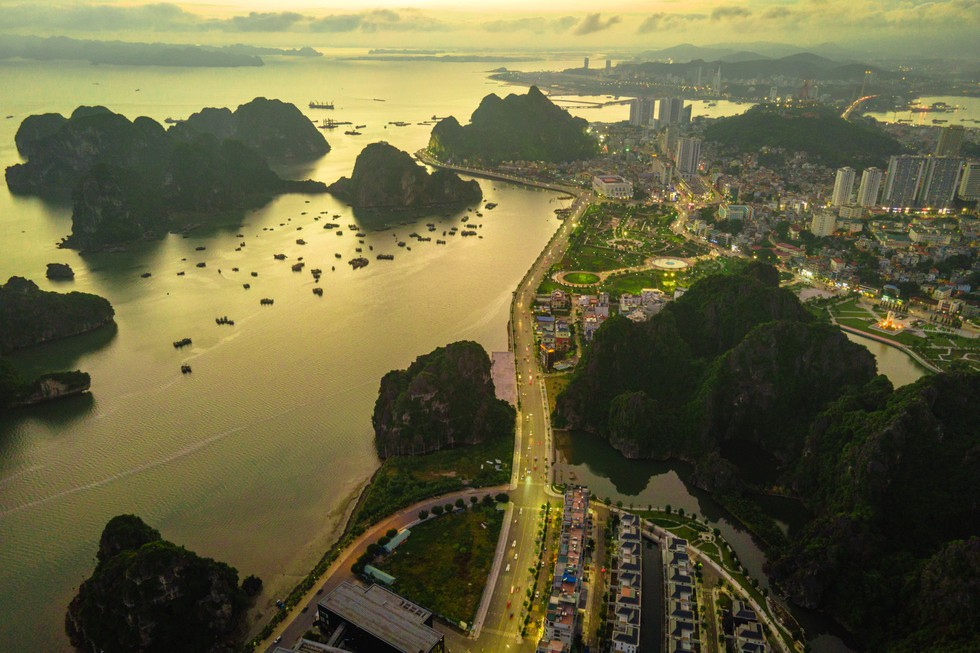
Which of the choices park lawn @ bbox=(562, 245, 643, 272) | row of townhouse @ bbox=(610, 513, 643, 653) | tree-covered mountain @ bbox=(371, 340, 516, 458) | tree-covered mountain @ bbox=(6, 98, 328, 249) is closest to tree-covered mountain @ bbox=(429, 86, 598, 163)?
tree-covered mountain @ bbox=(6, 98, 328, 249)

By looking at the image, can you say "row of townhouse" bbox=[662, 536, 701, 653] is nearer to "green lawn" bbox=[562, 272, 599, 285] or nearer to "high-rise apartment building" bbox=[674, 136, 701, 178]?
"green lawn" bbox=[562, 272, 599, 285]

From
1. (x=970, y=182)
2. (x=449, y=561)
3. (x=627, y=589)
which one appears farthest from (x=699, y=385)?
(x=970, y=182)

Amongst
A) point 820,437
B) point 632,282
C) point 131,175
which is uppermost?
point 131,175

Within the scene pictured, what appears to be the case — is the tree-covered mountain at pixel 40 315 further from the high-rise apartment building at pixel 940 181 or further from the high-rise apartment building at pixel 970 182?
the high-rise apartment building at pixel 970 182

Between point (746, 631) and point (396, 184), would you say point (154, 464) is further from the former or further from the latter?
point (396, 184)

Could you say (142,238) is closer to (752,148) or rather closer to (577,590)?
(577,590)

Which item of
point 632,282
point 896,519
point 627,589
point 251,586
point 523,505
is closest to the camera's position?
point 627,589
